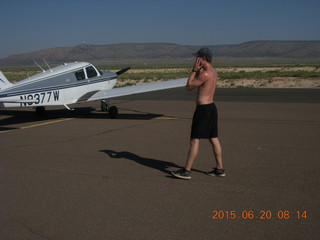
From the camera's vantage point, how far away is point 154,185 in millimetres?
5730

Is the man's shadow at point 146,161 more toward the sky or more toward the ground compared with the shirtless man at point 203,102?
more toward the ground

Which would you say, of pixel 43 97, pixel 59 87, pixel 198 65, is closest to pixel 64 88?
pixel 59 87

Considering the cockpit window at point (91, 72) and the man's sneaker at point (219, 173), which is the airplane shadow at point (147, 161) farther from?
the cockpit window at point (91, 72)

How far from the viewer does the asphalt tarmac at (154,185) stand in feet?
14.0

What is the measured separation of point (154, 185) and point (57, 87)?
815 centimetres

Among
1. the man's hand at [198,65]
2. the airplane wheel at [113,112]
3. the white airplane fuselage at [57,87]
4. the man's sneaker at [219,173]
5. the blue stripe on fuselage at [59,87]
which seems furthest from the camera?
the airplane wheel at [113,112]

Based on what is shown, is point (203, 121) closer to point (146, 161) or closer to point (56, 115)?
point (146, 161)

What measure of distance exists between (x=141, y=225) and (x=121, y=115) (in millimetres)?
10094

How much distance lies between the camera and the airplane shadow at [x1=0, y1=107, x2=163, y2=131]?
13.4m

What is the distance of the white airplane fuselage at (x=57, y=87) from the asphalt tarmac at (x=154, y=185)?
5.58ft

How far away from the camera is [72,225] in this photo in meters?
4.38

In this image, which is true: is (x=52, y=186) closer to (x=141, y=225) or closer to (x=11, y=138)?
(x=141, y=225)

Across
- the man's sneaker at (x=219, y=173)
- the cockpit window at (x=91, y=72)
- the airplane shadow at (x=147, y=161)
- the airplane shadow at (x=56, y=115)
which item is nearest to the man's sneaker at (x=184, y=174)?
the airplane shadow at (x=147, y=161)

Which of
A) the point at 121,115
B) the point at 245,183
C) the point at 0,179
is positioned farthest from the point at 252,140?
the point at 121,115
